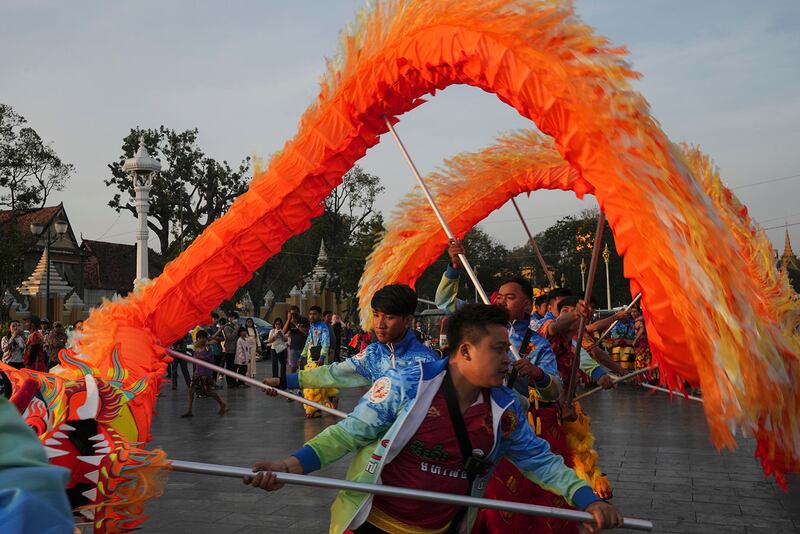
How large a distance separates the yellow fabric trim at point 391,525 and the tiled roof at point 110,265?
150 feet

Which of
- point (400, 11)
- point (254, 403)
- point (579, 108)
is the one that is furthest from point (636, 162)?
point (254, 403)

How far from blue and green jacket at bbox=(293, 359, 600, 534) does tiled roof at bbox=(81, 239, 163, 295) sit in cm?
4585

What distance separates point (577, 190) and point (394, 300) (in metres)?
1.13

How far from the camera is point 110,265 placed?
49.8 m

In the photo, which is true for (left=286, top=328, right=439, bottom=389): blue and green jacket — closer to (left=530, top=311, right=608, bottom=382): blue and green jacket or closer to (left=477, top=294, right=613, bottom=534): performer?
(left=477, top=294, right=613, bottom=534): performer

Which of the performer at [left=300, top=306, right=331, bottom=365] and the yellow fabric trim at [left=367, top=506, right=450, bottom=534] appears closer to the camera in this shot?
the yellow fabric trim at [left=367, top=506, right=450, bottom=534]

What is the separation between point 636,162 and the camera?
2.85m

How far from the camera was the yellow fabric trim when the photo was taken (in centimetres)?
284

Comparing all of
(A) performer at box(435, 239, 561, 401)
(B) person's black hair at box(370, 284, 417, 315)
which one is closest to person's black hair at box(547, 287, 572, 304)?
(A) performer at box(435, 239, 561, 401)

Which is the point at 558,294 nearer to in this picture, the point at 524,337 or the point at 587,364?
the point at 587,364

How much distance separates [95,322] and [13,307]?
101ft

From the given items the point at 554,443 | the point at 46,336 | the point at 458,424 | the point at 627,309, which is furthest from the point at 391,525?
the point at 46,336

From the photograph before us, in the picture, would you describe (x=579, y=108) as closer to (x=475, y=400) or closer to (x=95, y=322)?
(x=475, y=400)

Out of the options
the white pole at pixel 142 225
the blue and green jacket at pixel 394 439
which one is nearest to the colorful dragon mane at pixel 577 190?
the blue and green jacket at pixel 394 439
